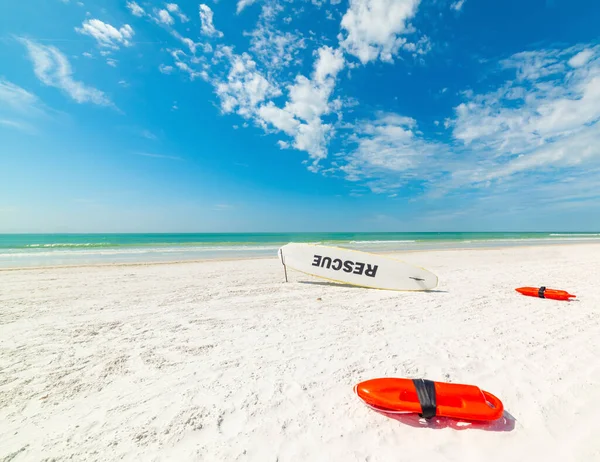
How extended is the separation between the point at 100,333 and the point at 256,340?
2500 millimetres

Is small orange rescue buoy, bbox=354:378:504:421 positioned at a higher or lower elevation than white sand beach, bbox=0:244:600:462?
higher

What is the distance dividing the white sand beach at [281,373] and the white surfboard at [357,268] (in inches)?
32.9

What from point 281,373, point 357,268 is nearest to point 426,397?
point 281,373

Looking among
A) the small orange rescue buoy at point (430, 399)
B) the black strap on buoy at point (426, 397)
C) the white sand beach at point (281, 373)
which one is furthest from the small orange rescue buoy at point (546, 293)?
the black strap on buoy at point (426, 397)

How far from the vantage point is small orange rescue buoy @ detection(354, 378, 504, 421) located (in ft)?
7.32

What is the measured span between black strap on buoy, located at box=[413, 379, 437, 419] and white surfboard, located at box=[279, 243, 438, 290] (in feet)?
15.1

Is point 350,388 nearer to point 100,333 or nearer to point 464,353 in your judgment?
point 464,353

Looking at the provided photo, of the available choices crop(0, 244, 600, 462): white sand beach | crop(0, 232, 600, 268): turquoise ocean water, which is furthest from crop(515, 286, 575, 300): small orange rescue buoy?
crop(0, 232, 600, 268): turquoise ocean water

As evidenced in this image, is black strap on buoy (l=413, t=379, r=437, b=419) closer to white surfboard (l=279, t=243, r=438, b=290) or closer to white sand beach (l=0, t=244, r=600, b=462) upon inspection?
white sand beach (l=0, t=244, r=600, b=462)

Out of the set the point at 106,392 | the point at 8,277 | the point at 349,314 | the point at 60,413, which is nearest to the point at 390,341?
the point at 349,314

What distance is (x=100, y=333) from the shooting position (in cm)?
413

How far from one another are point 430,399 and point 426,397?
0.11 feet

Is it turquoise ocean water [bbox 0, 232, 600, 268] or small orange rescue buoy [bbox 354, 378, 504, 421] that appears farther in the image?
turquoise ocean water [bbox 0, 232, 600, 268]

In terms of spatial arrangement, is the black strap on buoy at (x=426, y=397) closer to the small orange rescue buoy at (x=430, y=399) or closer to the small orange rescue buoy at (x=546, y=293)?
the small orange rescue buoy at (x=430, y=399)
